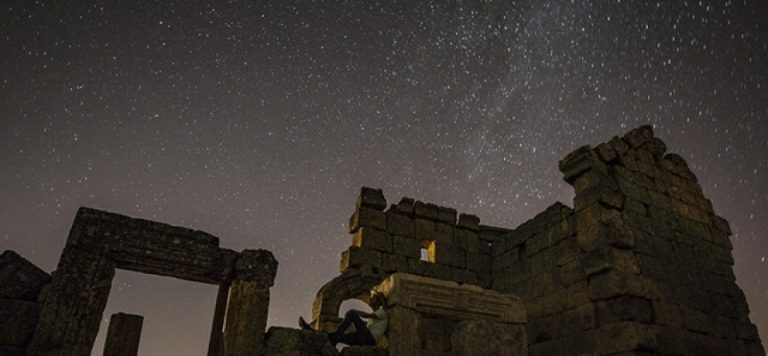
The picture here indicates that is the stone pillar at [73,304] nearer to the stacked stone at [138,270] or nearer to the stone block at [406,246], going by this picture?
the stacked stone at [138,270]

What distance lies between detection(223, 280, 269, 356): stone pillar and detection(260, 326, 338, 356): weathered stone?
0.66 feet

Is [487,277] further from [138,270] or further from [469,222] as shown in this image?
A: [138,270]

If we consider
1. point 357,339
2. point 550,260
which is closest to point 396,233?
point 550,260

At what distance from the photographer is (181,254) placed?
5957 mm

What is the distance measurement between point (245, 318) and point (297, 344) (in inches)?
32.1

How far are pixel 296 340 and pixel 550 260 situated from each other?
614cm

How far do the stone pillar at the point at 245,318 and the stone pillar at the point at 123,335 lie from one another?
1003mm

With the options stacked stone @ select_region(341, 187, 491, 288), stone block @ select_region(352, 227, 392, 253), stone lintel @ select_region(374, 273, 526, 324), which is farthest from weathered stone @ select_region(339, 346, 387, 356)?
stone block @ select_region(352, 227, 392, 253)

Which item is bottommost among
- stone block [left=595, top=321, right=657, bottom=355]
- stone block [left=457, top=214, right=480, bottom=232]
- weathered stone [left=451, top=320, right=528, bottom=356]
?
weathered stone [left=451, top=320, right=528, bottom=356]

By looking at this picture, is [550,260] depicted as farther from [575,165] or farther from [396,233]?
[396,233]

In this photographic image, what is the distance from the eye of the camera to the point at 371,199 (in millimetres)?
11086

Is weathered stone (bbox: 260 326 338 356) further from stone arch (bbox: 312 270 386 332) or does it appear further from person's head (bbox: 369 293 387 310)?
stone arch (bbox: 312 270 386 332)

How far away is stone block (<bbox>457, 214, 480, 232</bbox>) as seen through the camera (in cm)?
1188

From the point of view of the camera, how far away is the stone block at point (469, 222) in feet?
39.0
